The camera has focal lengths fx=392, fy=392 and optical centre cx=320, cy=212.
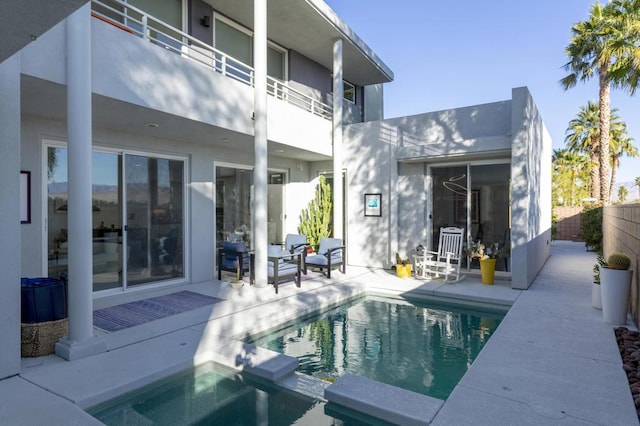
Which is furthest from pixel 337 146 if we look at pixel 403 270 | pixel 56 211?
pixel 56 211

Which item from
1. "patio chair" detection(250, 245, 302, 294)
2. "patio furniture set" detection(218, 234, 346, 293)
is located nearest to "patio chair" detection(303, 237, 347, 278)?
"patio furniture set" detection(218, 234, 346, 293)

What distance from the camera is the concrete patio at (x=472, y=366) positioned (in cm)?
313

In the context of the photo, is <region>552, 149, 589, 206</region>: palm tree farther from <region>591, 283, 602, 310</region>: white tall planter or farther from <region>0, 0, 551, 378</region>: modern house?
<region>591, 283, 602, 310</region>: white tall planter

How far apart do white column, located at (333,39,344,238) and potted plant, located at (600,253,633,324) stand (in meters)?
5.87

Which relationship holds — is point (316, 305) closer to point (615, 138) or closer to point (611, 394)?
point (611, 394)

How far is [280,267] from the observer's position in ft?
24.8

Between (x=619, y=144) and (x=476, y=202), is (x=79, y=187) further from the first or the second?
(x=619, y=144)

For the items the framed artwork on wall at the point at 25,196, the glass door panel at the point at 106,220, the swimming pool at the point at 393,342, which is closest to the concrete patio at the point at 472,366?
the swimming pool at the point at 393,342

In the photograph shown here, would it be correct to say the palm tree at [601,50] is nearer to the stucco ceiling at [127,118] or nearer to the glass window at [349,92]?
the glass window at [349,92]

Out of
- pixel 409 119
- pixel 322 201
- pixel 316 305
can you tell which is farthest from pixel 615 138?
pixel 316 305

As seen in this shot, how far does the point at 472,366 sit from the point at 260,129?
5.18 m

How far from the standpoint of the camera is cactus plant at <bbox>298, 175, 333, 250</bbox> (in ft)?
34.0

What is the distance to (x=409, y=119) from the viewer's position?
976cm

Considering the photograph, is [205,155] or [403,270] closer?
[205,155]
